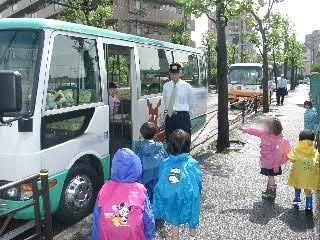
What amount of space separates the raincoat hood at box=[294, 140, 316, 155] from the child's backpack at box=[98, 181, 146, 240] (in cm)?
337

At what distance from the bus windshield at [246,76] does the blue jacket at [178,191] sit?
22.5 m

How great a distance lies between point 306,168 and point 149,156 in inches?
89.6

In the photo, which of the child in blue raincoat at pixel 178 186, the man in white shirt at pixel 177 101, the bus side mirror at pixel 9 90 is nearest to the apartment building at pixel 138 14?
the man in white shirt at pixel 177 101

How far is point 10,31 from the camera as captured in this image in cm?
558

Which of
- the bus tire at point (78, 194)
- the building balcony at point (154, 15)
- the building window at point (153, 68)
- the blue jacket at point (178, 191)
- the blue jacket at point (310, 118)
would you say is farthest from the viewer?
the building balcony at point (154, 15)

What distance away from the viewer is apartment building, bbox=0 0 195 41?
5056 centimetres

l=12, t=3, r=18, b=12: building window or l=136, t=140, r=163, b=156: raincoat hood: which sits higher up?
l=12, t=3, r=18, b=12: building window

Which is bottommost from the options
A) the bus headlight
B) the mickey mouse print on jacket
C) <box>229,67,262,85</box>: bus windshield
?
the bus headlight

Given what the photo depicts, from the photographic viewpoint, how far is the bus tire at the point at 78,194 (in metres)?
5.84

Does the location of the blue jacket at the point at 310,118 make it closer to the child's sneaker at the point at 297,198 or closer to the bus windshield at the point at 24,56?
the child's sneaker at the point at 297,198

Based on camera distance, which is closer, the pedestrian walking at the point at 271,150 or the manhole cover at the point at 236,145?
the pedestrian walking at the point at 271,150

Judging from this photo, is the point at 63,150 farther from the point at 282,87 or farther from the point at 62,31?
the point at 282,87

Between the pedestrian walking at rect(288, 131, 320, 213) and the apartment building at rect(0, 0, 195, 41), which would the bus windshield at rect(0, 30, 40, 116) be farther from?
the apartment building at rect(0, 0, 195, 41)

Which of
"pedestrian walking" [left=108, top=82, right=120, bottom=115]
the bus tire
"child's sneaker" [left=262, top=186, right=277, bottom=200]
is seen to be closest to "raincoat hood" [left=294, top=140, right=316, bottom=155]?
"child's sneaker" [left=262, top=186, right=277, bottom=200]
